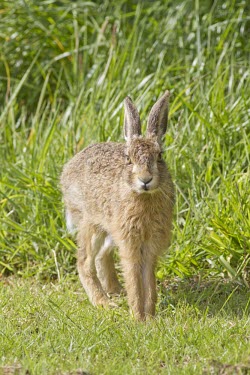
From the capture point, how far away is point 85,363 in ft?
14.1

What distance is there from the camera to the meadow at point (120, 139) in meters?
4.64

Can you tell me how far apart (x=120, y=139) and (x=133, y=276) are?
78.2 inches

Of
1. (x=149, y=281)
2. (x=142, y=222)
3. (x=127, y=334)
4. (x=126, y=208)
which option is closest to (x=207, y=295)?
(x=149, y=281)

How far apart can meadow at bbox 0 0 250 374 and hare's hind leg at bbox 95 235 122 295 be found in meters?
0.19

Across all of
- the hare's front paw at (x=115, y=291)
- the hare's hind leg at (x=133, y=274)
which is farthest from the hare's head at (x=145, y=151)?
the hare's front paw at (x=115, y=291)

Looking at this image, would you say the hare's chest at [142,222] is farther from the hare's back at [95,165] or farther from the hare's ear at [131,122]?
the hare's ear at [131,122]

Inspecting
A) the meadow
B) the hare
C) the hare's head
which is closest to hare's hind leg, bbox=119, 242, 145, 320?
the hare

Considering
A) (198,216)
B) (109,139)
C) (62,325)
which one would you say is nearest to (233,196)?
(198,216)

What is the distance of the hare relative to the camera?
5.29 meters

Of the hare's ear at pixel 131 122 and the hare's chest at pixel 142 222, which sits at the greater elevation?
the hare's ear at pixel 131 122

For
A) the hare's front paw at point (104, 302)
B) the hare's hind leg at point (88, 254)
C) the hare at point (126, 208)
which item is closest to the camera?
the hare at point (126, 208)

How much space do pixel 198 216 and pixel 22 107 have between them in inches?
118

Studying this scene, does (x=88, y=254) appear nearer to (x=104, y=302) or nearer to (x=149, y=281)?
(x=104, y=302)

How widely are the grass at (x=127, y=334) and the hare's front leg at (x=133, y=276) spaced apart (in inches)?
4.6
